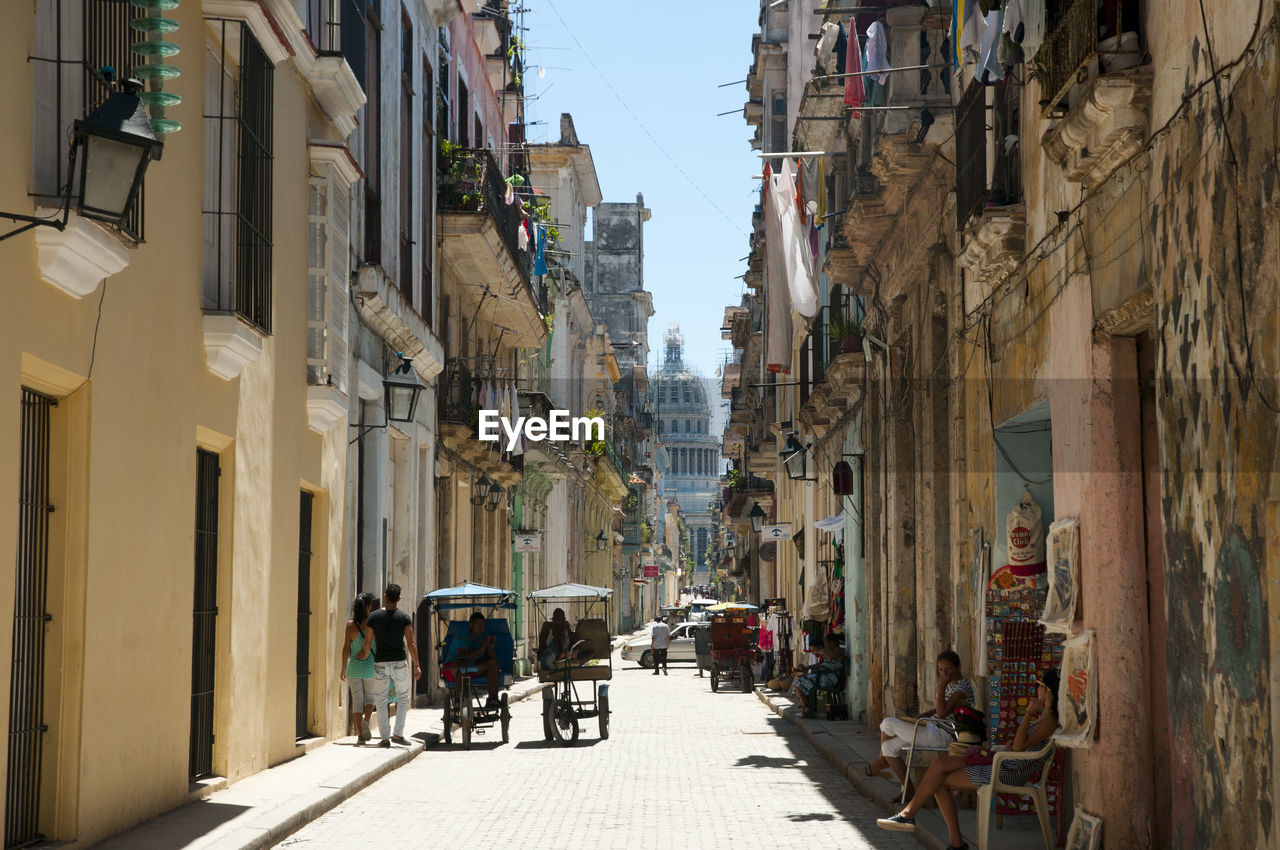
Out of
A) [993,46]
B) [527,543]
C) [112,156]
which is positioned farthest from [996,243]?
[527,543]

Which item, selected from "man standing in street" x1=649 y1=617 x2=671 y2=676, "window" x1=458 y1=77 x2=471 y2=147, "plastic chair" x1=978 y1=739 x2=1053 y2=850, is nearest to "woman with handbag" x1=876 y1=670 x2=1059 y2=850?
"plastic chair" x1=978 y1=739 x2=1053 y2=850

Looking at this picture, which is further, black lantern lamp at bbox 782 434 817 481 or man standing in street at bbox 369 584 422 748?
black lantern lamp at bbox 782 434 817 481

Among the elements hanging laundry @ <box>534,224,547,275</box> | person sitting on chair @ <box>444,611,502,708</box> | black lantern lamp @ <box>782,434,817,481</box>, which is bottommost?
person sitting on chair @ <box>444,611,502,708</box>

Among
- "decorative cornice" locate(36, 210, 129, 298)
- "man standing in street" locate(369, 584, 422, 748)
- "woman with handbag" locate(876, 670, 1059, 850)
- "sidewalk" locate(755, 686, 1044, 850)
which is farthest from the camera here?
"man standing in street" locate(369, 584, 422, 748)

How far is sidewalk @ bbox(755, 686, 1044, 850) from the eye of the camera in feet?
31.4

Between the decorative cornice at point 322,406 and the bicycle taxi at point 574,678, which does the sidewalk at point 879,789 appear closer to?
the bicycle taxi at point 574,678

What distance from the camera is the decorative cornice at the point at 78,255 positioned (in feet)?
25.2

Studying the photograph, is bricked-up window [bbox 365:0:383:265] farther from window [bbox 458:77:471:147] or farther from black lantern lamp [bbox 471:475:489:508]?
black lantern lamp [bbox 471:475:489:508]

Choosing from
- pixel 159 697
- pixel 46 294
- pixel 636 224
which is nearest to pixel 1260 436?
pixel 46 294

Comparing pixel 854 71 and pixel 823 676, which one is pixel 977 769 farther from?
pixel 823 676

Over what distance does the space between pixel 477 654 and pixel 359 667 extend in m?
1.79

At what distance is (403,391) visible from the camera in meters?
17.7

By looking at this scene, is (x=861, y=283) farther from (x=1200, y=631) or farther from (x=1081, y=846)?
(x=1200, y=631)

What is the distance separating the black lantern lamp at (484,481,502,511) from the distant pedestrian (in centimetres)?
1276
